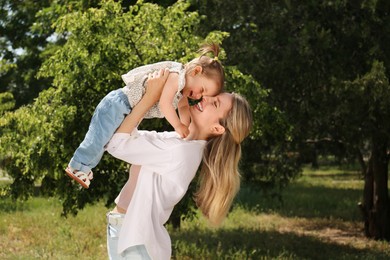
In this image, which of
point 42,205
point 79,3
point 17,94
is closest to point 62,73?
point 79,3

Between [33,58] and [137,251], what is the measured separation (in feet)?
51.5

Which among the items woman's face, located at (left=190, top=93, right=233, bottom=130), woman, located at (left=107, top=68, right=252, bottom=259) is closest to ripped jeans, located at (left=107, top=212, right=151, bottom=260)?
woman, located at (left=107, top=68, right=252, bottom=259)

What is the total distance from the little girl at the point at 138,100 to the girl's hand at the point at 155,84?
0.03 meters

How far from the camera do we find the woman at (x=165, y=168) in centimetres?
373

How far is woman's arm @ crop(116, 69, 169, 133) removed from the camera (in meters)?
3.87

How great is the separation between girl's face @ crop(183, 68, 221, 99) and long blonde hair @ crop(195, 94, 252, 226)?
0.12 m

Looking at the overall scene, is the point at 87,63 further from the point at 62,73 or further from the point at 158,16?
the point at 158,16

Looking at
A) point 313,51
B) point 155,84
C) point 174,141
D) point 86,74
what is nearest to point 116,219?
point 174,141

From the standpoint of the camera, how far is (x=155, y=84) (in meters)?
3.96

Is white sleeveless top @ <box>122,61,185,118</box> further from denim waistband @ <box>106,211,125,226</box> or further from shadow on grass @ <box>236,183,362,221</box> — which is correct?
shadow on grass @ <box>236,183,362,221</box>

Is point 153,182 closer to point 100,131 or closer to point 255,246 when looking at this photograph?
point 100,131

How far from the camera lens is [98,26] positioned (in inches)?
373

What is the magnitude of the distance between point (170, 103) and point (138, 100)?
17 centimetres

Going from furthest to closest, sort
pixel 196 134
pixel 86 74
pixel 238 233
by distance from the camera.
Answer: pixel 238 233, pixel 86 74, pixel 196 134
